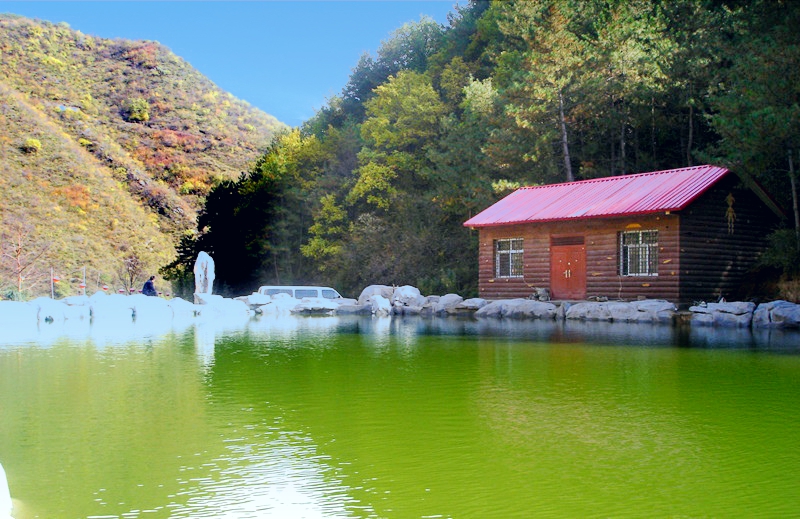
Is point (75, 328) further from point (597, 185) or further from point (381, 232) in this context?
point (381, 232)

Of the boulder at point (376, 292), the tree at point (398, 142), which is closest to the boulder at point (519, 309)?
the boulder at point (376, 292)

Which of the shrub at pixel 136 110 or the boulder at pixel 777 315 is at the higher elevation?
the shrub at pixel 136 110

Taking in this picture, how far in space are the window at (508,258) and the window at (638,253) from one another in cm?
412

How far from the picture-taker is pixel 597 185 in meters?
28.4

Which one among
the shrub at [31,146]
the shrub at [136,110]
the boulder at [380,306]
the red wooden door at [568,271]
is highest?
the shrub at [136,110]

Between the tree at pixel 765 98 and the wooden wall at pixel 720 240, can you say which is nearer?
the tree at pixel 765 98

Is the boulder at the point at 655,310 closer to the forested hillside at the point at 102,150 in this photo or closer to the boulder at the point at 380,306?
the boulder at the point at 380,306

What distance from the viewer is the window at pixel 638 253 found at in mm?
25000

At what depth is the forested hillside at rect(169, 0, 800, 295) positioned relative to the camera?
21688 millimetres

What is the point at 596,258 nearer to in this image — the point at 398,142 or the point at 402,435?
the point at 398,142

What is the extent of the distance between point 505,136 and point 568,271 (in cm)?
853

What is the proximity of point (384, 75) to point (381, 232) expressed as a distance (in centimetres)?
1890

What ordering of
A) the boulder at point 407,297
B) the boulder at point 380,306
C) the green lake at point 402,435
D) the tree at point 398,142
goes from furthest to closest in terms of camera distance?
the tree at point 398,142 → the boulder at point 407,297 → the boulder at point 380,306 → the green lake at point 402,435

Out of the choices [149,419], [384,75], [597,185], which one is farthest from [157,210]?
[149,419]
